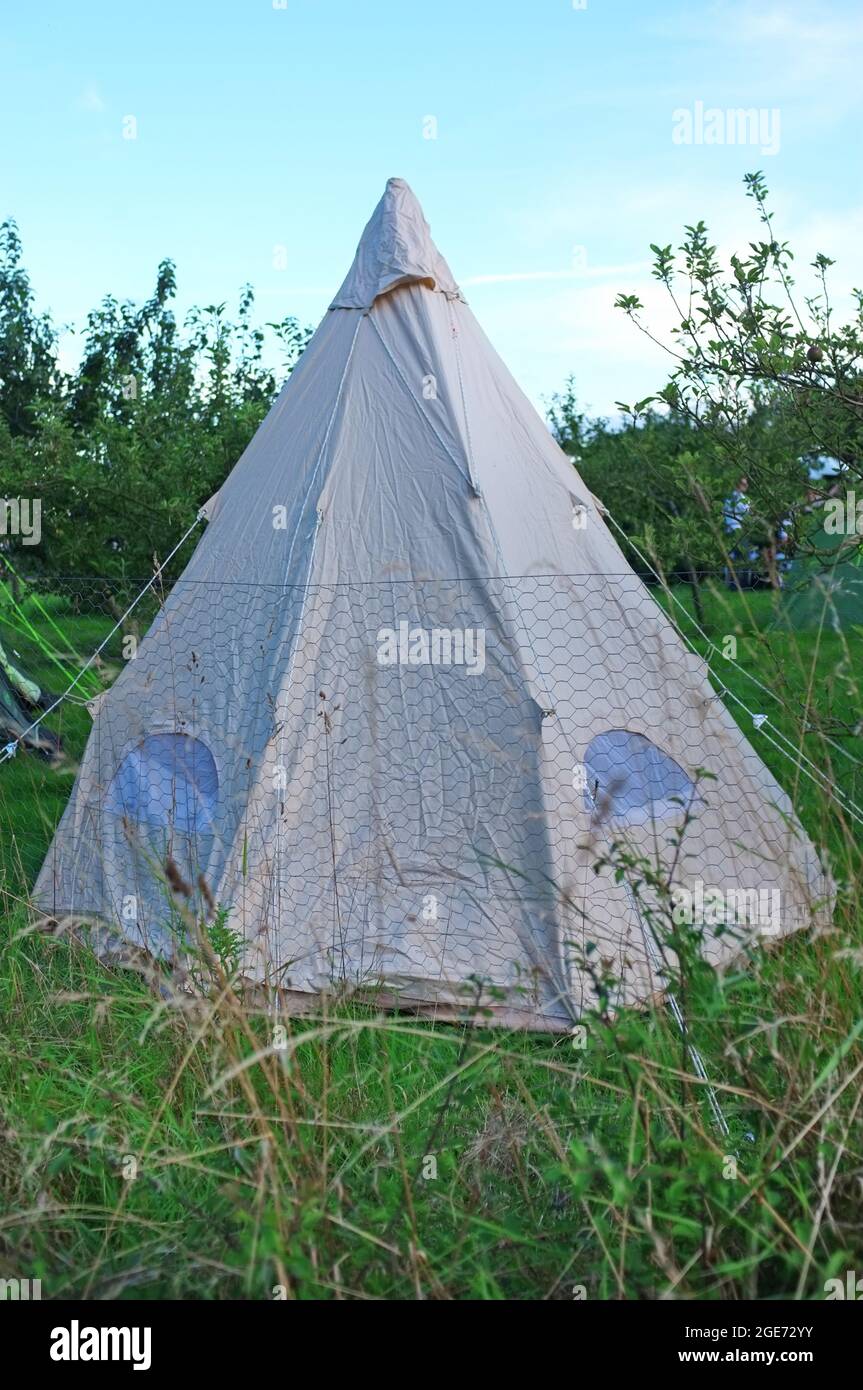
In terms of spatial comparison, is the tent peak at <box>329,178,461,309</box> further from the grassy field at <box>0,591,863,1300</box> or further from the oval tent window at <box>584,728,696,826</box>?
the grassy field at <box>0,591,863,1300</box>

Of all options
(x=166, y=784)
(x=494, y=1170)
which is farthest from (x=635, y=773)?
(x=494, y=1170)

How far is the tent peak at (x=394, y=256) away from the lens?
4.64 metres

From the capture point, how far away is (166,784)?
4492mm

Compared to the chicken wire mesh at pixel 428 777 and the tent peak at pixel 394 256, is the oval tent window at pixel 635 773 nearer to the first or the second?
the chicken wire mesh at pixel 428 777

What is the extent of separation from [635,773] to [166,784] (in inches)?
64.1

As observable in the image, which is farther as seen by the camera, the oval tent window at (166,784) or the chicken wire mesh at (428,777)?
the oval tent window at (166,784)

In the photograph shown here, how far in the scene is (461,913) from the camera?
4.03 metres

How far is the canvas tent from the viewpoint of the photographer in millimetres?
3998

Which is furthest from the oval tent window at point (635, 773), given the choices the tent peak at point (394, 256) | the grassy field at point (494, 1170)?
the tent peak at point (394, 256)

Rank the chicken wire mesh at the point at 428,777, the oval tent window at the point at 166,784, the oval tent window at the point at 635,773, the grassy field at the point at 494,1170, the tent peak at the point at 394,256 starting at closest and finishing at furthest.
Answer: the grassy field at the point at 494,1170 → the chicken wire mesh at the point at 428,777 → the oval tent window at the point at 635,773 → the oval tent window at the point at 166,784 → the tent peak at the point at 394,256

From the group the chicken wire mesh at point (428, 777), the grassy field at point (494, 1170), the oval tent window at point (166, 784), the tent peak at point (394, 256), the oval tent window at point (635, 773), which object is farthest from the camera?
the tent peak at point (394, 256)

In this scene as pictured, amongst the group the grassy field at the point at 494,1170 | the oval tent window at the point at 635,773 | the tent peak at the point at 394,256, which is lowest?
the grassy field at the point at 494,1170
